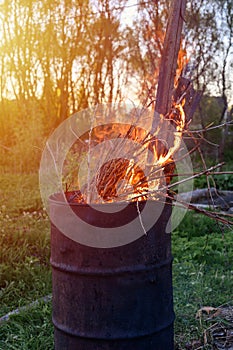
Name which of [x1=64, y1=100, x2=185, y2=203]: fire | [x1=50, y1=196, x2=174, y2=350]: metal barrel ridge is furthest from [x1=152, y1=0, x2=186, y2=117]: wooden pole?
[x1=50, y1=196, x2=174, y2=350]: metal barrel ridge

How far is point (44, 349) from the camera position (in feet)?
8.33

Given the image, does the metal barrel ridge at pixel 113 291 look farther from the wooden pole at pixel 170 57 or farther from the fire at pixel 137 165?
the wooden pole at pixel 170 57

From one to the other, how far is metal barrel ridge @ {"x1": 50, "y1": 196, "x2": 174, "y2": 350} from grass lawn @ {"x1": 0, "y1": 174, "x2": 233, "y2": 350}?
33cm

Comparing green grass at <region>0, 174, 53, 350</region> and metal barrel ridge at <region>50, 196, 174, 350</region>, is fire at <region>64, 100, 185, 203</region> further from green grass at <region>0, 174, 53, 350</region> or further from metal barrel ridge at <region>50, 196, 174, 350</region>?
green grass at <region>0, 174, 53, 350</region>

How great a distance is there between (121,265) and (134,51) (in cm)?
863

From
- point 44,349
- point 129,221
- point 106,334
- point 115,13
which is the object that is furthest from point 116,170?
point 115,13

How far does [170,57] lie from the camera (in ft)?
7.32

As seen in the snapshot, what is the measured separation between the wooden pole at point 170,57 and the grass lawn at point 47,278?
654 mm

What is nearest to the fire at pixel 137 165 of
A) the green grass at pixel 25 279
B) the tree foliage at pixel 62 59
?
the green grass at pixel 25 279

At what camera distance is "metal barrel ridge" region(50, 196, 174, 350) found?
1.81 meters

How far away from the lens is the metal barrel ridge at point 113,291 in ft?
5.93

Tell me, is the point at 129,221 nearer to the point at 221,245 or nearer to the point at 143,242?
the point at 143,242

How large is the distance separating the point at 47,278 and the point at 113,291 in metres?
1.86

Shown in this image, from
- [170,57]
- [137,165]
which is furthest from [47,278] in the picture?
[170,57]
